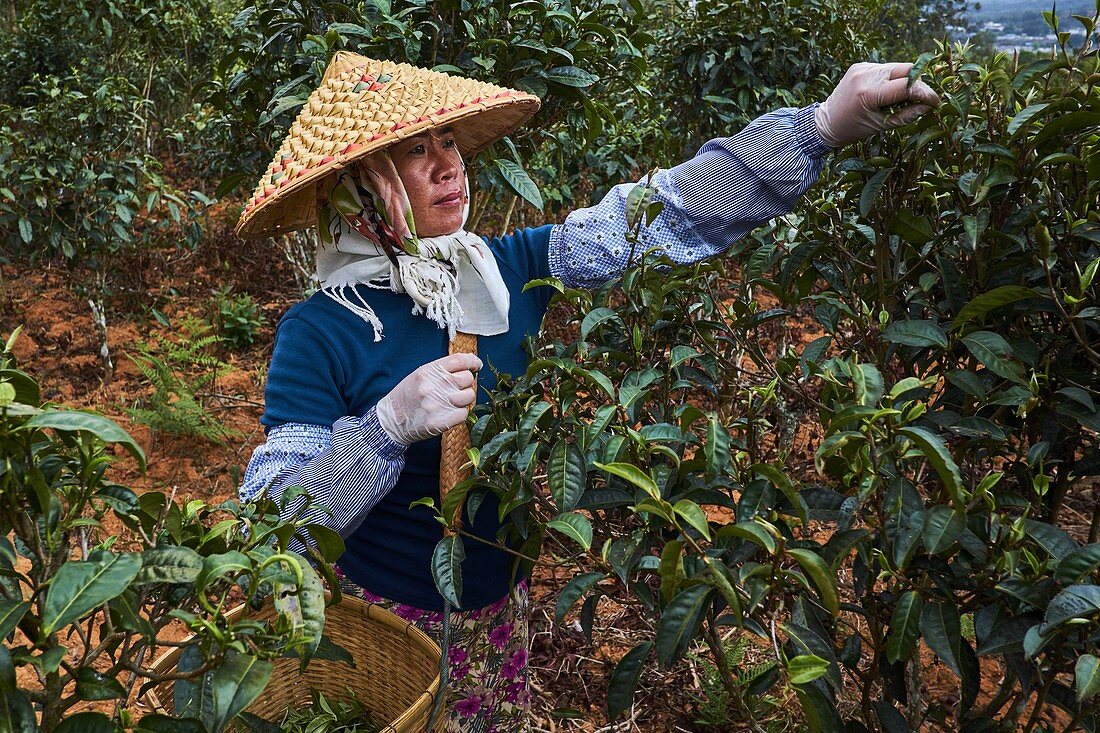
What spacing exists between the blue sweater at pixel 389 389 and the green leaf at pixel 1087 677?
1.06 metres

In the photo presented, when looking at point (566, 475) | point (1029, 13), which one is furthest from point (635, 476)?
point (1029, 13)

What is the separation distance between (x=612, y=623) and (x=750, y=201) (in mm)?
1555

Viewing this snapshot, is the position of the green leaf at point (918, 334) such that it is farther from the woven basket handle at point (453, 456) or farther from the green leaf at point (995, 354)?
the woven basket handle at point (453, 456)

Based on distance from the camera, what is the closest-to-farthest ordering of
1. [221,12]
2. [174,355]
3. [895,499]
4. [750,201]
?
[895,499] → [750,201] → [174,355] → [221,12]

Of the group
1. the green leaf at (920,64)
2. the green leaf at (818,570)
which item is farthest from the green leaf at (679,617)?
the green leaf at (920,64)

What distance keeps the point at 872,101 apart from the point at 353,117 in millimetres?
911

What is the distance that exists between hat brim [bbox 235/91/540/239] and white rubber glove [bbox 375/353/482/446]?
0.41 metres

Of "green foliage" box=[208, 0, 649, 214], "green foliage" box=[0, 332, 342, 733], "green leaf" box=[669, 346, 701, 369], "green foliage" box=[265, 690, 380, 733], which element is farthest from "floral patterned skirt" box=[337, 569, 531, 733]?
"green foliage" box=[208, 0, 649, 214]

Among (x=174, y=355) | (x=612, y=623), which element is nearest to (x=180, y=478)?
(x=174, y=355)

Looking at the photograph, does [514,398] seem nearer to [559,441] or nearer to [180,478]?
[559,441]

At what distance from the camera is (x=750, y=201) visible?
1.84 metres

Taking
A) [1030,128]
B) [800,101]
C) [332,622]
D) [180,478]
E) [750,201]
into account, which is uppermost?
[1030,128]

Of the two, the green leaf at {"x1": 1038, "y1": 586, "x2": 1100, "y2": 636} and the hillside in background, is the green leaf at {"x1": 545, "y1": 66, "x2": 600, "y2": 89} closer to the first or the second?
the hillside in background

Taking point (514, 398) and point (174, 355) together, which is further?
point (174, 355)
